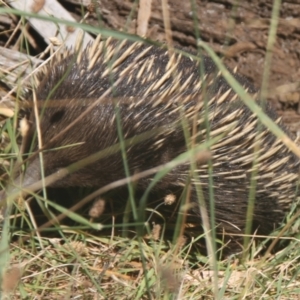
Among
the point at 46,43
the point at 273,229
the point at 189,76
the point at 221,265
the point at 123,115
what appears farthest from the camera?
the point at 46,43

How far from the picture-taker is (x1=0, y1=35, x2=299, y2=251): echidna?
1.93 m

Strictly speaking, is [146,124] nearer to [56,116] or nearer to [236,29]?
[56,116]

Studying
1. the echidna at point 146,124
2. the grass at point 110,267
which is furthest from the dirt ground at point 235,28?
the grass at point 110,267

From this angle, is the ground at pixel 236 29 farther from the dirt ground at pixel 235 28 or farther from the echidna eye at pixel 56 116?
the echidna eye at pixel 56 116

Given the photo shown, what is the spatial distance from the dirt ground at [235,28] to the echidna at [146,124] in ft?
2.26

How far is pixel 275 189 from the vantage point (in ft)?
7.68

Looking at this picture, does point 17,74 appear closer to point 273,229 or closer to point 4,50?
point 4,50

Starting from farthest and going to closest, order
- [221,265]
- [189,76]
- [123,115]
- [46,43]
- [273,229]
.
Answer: [46,43]
[273,229]
[221,265]
[189,76]
[123,115]

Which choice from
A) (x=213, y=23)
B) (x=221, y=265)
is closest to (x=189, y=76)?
(x=221, y=265)

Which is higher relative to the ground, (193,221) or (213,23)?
(213,23)

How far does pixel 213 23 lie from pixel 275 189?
93 centimetres

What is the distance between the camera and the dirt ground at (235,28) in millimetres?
2877

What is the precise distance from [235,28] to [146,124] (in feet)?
3.70

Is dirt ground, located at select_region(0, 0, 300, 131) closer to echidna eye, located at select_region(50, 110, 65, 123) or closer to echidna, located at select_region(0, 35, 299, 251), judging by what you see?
echidna, located at select_region(0, 35, 299, 251)
